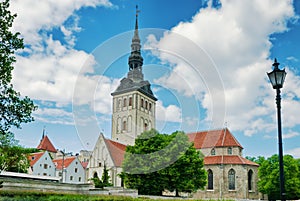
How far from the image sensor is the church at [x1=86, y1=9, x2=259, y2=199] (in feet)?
147

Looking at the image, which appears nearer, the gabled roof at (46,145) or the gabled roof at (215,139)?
the gabled roof at (215,139)

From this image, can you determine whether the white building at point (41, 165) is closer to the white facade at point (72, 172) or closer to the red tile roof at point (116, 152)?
the white facade at point (72, 172)

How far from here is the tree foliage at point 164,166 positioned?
105 feet

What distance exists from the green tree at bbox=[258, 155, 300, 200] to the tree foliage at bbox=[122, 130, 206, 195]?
12898mm

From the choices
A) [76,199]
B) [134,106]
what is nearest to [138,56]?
[134,106]

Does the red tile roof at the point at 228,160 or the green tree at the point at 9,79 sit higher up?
the green tree at the point at 9,79

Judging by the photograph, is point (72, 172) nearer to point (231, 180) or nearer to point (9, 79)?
point (231, 180)

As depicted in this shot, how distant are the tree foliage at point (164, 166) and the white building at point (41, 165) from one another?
68.6 ft

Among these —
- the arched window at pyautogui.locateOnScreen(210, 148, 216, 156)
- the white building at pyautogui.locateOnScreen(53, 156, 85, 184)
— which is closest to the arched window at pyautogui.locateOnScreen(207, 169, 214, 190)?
the arched window at pyautogui.locateOnScreen(210, 148, 216, 156)

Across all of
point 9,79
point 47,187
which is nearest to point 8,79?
point 9,79

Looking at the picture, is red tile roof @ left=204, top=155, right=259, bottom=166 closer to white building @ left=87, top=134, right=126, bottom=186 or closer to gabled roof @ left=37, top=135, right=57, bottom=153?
white building @ left=87, top=134, right=126, bottom=186

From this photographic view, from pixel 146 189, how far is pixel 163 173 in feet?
8.94

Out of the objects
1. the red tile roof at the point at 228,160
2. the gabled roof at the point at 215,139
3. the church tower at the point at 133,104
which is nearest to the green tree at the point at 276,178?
the red tile roof at the point at 228,160

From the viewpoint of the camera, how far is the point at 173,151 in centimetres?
3334
